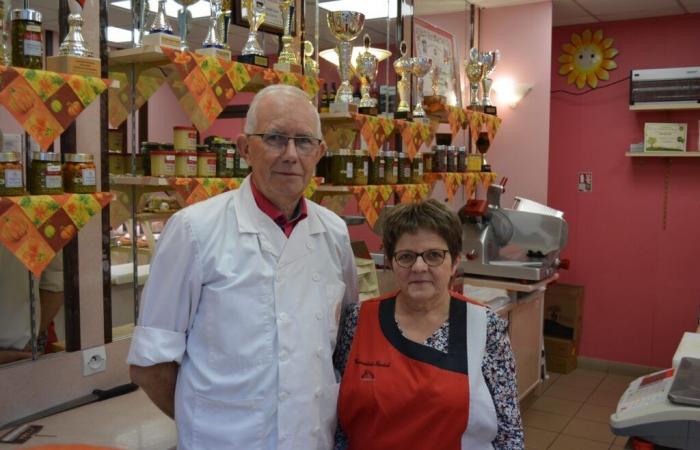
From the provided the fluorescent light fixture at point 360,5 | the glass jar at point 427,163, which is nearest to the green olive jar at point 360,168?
the glass jar at point 427,163

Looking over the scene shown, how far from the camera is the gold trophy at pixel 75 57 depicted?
2062mm

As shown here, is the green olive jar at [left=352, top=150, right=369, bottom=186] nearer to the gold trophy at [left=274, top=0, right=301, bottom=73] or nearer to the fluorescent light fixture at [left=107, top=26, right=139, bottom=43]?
the gold trophy at [left=274, top=0, right=301, bottom=73]

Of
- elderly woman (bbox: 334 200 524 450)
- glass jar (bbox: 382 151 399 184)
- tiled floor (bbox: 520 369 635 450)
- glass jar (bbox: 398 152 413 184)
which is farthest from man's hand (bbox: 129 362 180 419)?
tiled floor (bbox: 520 369 635 450)

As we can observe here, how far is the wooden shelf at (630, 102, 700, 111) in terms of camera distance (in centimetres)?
562

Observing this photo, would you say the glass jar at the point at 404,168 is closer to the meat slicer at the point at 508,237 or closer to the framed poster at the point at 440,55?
the meat slicer at the point at 508,237

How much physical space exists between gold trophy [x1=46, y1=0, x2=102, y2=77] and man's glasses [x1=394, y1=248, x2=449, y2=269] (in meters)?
1.14

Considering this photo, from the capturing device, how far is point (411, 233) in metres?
1.75

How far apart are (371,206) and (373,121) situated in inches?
17.0

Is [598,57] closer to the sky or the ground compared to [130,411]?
closer to the sky

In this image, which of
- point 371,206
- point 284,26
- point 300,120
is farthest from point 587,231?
point 300,120

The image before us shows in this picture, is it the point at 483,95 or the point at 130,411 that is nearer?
the point at 130,411

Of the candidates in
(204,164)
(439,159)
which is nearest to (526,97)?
(439,159)

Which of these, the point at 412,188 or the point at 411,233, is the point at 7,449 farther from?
the point at 412,188

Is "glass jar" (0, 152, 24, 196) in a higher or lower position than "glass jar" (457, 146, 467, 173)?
lower
